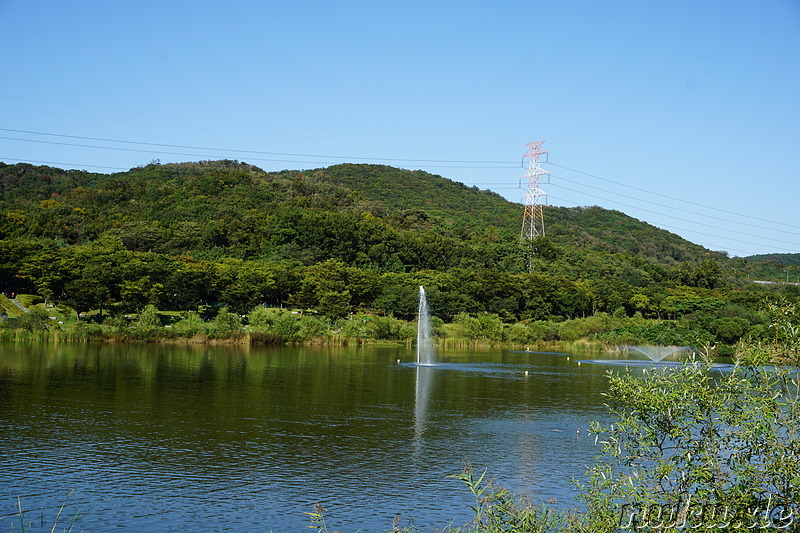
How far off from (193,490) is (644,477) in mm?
14875

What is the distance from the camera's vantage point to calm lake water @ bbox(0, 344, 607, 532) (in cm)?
2111

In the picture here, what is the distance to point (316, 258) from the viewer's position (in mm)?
119000

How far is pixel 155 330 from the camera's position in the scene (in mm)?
72688

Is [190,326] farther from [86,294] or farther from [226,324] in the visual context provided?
[86,294]

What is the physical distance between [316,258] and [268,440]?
8992 centimetres

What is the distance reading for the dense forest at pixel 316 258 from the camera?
8412 centimetres

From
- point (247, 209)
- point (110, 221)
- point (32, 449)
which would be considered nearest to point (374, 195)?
point (247, 209)

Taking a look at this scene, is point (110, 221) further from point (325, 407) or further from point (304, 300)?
point (325, 407)

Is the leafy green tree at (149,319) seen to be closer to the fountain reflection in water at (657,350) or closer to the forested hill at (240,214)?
the forested hill at (240,214)

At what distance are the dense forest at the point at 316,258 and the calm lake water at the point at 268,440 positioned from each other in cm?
3037

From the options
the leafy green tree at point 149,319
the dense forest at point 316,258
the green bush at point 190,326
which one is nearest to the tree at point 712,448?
the leafy green tree at point 149,319

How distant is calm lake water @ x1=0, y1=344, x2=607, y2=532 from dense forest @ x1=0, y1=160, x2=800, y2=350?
99.6ft

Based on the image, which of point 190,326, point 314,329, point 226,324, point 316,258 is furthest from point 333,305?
point 316,258

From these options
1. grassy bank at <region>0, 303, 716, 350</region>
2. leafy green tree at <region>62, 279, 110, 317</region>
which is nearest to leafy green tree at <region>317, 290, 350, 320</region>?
grassy bank at <region>0, 303, 716, 350</region>
